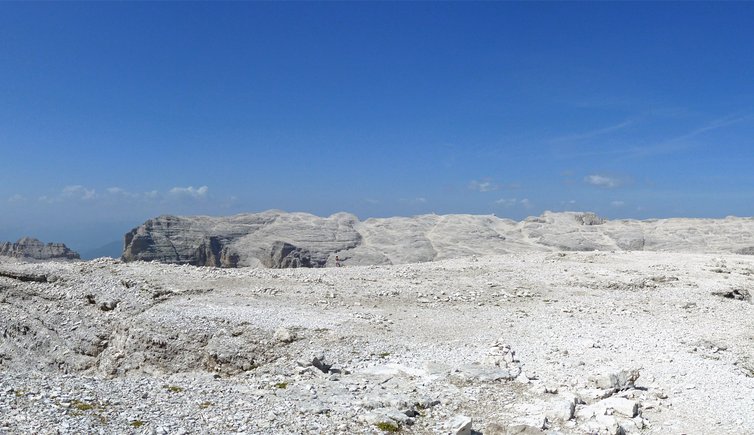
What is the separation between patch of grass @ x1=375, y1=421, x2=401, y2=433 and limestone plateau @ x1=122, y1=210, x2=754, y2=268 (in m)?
60.2

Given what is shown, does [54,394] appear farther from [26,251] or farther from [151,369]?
[26,251]

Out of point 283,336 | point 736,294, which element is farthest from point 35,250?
point 736,294

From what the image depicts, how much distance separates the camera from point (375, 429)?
35.1ft

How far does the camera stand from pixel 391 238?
91625 millimetres

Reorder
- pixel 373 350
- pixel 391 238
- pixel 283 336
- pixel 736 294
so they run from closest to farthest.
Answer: pixel 373 350, pixel 283 336, pixel 736 294, pixel 391 238

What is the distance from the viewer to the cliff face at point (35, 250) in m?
72.2

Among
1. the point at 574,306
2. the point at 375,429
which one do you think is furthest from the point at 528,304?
the point at 375,429

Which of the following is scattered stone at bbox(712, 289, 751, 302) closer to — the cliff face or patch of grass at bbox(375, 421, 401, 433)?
patch of grass at bbox(375, 421, 401, 433)

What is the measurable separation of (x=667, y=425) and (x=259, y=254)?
7054 cm

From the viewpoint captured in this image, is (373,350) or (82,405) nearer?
(82,405)

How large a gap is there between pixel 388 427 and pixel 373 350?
5.08m

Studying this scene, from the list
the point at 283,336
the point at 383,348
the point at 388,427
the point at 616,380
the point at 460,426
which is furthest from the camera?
the point at 283,336

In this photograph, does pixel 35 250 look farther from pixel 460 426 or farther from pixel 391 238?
pixel 460 426

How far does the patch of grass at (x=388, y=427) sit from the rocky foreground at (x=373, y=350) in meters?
0.05
